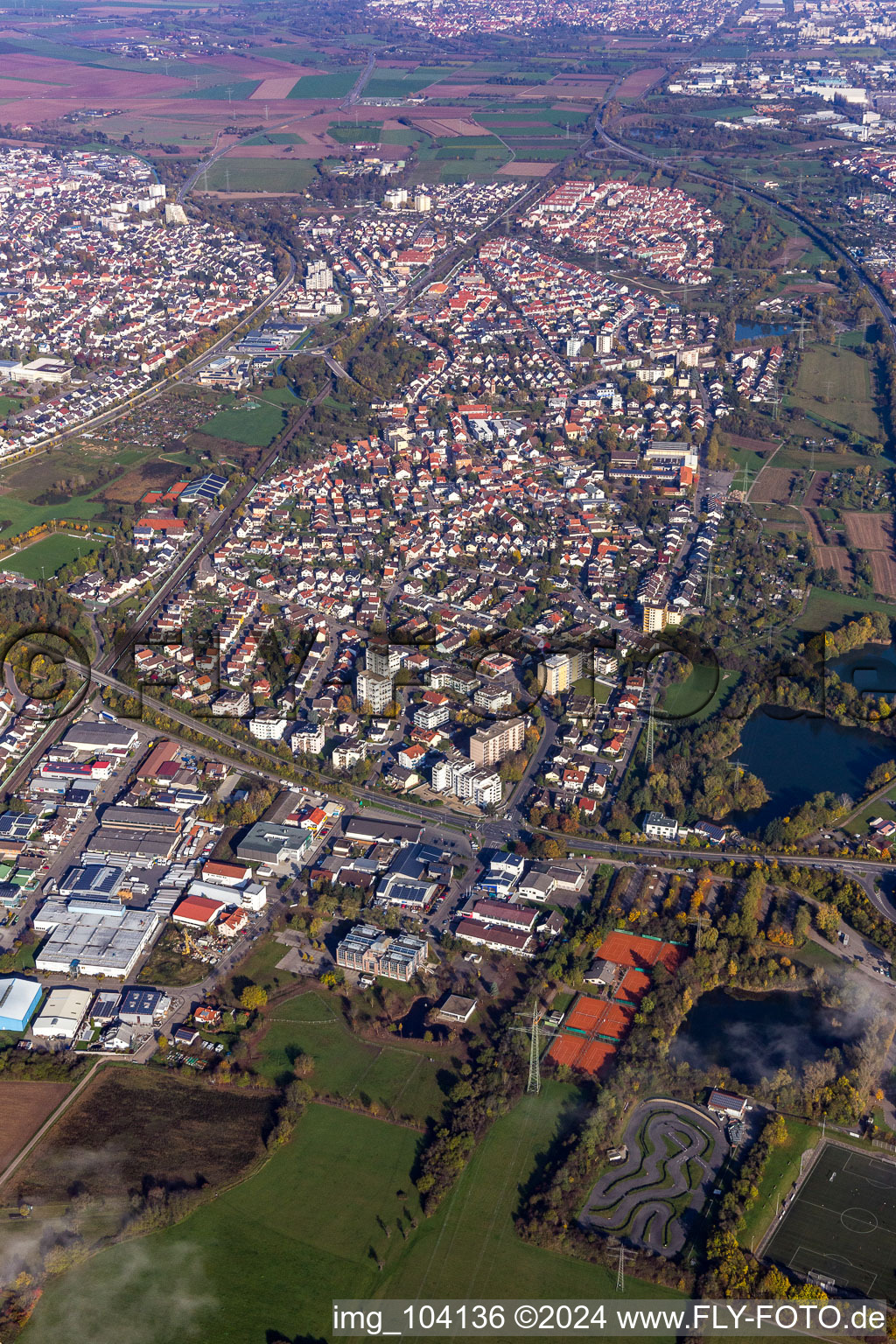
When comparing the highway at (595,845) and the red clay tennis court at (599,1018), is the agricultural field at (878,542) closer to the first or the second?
the highway at (595,845)

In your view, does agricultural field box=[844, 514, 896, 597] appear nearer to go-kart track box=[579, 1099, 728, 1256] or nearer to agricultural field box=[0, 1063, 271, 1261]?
go-kart track box=[579, 1099, 728, 1256]

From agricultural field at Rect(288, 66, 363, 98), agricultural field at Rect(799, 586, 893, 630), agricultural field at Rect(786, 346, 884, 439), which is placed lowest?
agricultural field at Rect(799, 586, 893, 630)

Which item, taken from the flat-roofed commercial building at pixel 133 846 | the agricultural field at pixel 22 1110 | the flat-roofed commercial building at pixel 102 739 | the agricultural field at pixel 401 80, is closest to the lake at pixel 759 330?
the flat-roofed commercial building at pixel 102 739

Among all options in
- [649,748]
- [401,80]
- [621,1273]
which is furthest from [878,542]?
[401,80]

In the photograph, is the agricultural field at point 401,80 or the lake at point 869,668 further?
the agricultural field at point 401,80

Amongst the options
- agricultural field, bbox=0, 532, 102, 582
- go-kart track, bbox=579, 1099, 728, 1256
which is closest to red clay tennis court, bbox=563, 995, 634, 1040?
go-kart track, bbox=579, 1099, 728, 1256

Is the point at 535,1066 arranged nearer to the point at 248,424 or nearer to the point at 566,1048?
the point at 566,1048
